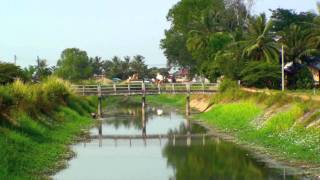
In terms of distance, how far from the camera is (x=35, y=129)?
115 ft

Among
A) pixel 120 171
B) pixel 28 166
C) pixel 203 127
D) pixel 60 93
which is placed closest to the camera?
pixel 28 166

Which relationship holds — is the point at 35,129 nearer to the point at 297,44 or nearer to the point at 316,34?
the point at 297,44

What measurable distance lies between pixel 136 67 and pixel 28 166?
134 meters

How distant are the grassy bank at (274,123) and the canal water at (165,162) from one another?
1.76 metres

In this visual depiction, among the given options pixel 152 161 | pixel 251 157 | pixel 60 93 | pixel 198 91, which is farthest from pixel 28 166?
pixel 198 91

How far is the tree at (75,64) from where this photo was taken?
135000mm

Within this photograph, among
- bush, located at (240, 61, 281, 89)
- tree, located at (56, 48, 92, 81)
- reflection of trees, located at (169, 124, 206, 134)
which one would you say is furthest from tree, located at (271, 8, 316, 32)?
tree, located at (56, 48, 92, 81)

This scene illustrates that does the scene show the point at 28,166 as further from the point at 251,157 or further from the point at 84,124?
the point at 84,124

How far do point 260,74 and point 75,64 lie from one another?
83.3m

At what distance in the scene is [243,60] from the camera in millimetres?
67000

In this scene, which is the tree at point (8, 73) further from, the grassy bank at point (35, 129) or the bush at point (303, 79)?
the bush at point (303, 79)

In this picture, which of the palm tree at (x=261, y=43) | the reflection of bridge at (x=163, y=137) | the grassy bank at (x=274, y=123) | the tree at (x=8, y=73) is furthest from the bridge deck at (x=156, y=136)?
the palm tree at (x=261, y=43)

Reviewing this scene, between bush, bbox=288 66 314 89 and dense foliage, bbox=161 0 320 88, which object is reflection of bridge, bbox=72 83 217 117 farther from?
bush, bbox=288 66 314 89

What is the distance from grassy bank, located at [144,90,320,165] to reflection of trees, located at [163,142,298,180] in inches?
72.7
